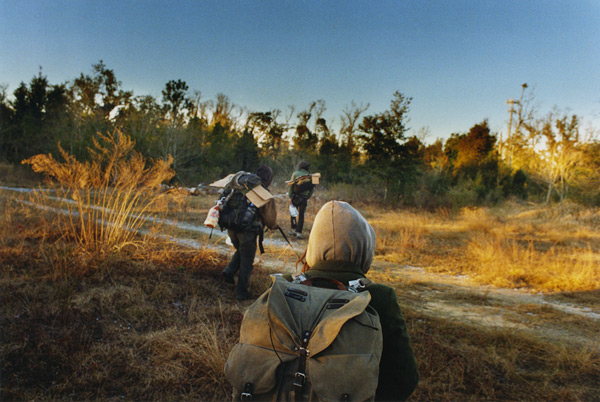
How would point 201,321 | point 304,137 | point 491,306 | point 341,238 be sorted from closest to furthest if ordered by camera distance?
point 341,238
point 201,321
point 491,306
point 304,137

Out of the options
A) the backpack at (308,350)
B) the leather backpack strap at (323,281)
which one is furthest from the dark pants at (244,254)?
the backpack at (308,350)

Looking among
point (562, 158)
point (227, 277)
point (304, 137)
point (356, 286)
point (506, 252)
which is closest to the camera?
point (356, 286)

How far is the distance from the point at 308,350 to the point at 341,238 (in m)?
0.61

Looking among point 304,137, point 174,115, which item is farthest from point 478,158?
point 174,115

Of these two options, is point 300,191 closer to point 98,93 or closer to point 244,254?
point 244,254

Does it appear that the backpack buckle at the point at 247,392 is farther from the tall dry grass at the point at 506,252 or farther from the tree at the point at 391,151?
the tree at the point at 391,151

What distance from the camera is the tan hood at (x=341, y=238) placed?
5.89 ft

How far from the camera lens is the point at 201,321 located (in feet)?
12.8

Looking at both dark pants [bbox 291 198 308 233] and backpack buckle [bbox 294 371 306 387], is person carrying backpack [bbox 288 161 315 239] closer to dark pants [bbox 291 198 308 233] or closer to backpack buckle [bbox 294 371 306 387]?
dark pants [bbox 291 198 308 233]

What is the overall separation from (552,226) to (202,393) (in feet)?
53.7

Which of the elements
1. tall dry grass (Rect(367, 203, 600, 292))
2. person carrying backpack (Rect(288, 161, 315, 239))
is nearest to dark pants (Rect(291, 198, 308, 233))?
person carrying backpack (Rect(288, 161, 315, 239))

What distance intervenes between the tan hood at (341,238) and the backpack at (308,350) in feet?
1.22

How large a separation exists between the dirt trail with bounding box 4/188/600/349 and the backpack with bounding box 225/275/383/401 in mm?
3806

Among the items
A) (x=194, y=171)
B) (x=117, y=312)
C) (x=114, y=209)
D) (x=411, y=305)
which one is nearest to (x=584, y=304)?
(x=411, y=305)
